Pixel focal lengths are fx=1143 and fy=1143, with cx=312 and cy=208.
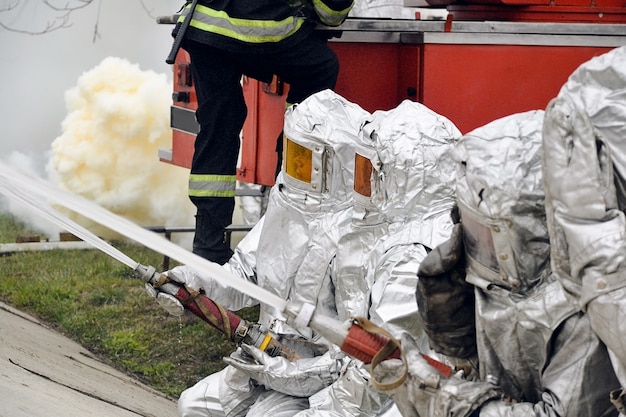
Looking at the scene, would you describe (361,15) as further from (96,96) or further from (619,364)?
(619,364)

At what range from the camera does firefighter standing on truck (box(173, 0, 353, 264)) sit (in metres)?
4.62

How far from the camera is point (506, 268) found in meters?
2.23

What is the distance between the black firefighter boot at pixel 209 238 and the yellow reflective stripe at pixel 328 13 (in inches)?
38.1

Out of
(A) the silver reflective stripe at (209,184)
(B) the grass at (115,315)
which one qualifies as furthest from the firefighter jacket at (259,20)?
(B) the grass at (115,315)

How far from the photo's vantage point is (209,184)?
16.1 ft

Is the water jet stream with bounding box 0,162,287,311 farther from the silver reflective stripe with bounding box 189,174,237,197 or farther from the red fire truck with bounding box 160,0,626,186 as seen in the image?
the red fire truck with bounding box 160,0,626,186

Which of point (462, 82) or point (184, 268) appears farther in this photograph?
point (462, 82)

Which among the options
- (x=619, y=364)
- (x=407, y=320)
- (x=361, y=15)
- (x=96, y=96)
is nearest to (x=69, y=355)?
(x=361, y=15)

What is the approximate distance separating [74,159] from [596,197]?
5809 millimetres

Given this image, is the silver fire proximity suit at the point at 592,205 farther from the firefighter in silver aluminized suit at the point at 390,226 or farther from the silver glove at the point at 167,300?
the silver glove at the point at 167,300

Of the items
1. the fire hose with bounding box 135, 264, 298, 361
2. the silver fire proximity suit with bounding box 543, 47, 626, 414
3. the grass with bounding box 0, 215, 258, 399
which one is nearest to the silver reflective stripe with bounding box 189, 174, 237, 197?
the grass with bounding box 0, 215, 258, 399

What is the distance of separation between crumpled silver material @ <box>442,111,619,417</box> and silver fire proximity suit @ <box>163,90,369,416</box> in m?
1.38

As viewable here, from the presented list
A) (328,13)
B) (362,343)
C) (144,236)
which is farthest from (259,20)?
(362,343)

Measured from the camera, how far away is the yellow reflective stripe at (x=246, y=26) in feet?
15.1
